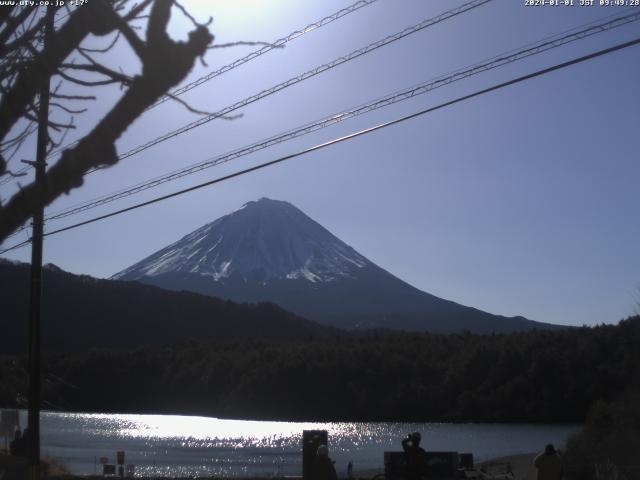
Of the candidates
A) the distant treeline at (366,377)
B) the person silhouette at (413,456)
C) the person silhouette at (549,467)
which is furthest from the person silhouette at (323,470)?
the distant treeline at (366,377)

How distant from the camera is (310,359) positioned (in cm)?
9069

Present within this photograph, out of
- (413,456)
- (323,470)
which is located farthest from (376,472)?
(323,470)

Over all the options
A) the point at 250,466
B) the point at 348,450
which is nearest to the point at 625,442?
the point at 250,466

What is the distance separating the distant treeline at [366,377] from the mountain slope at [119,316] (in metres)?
9.46

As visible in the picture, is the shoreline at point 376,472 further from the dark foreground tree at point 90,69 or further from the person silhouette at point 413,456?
the dark foreground tree at point 90,69

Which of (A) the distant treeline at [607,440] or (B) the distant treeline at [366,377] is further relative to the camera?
(B) the distant treeline at [366,377]

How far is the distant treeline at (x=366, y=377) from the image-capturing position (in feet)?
244

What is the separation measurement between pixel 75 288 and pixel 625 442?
9246 centimetres

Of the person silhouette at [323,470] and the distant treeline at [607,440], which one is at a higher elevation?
the person silhouette at [323,470]

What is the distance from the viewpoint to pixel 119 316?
11238 cm

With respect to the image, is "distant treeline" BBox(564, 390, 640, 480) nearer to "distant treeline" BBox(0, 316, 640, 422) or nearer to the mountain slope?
"distant treeline" BBox(0, 316, 640, 422)

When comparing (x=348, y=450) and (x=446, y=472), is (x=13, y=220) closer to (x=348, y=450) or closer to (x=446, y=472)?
(x=446, y=472)

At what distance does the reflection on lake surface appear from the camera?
4544 cm

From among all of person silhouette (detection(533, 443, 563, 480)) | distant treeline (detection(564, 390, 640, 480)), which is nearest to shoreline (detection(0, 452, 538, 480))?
distant treeline (detection(564, 390, 640, 480))
